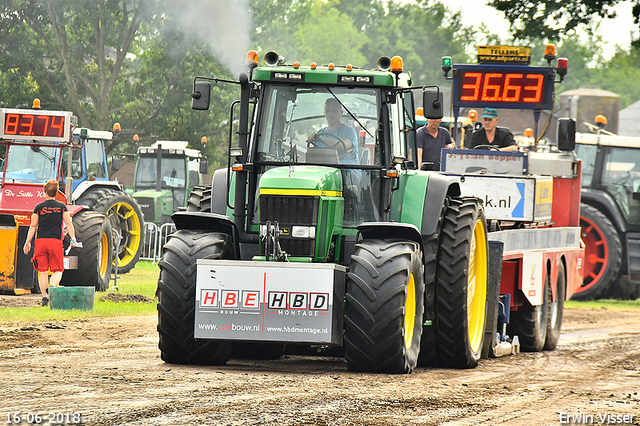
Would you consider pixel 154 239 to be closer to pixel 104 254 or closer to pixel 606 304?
pixel 104 254

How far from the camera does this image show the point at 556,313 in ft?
42.0

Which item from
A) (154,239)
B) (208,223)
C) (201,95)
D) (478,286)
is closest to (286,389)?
(208,223)

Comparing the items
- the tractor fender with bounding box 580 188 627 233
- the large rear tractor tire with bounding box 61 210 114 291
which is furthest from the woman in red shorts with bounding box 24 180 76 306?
the tractor fender with bounding box 580 188 627 233

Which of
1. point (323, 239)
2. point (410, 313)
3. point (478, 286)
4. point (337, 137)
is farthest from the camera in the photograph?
point (478, 286)

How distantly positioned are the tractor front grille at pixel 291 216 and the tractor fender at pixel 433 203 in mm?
1127

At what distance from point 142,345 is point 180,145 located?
60.2 ft

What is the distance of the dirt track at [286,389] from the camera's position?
605 centimetres

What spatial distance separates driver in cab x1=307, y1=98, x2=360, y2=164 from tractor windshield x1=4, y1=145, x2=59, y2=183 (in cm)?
969

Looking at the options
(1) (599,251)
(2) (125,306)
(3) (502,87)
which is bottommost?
(2) (125,306)

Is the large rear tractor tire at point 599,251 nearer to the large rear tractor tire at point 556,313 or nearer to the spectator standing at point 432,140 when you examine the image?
the large rear tractor tire at point 556,313

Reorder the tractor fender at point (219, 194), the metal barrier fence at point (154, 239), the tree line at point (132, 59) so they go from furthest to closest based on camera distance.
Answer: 1. the tree line at point (132, 59)
2. the metal barrier fence at point (154, 239)
3. the tractor fender at point (219, 194)

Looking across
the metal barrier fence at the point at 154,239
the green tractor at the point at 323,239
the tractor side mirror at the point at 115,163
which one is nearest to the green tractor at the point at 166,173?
the metal barrier fence at the point at 154,239

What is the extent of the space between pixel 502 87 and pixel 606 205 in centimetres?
632

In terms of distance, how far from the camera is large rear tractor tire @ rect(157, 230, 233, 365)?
7.94 metres
